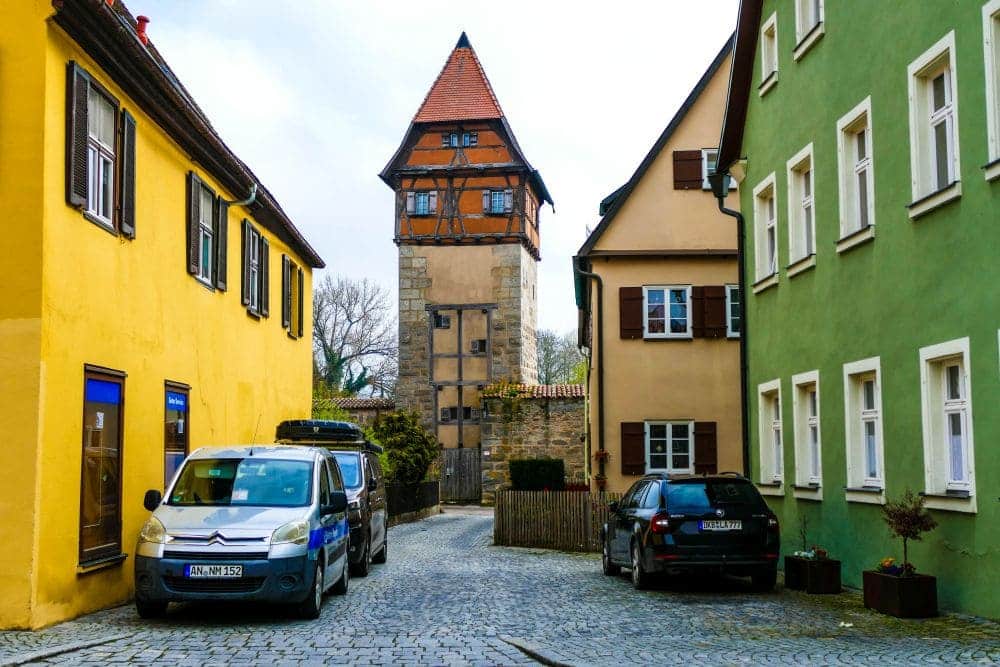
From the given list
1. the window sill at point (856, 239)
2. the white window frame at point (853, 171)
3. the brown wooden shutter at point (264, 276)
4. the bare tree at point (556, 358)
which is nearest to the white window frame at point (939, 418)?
the window sill at point (856, 239)

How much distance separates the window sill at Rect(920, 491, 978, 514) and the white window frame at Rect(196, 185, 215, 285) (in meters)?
10.1

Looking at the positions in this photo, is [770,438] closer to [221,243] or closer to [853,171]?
[853,171]

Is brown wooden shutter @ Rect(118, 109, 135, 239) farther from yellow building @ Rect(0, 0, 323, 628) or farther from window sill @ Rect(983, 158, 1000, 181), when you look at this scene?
window sill @ Rect(983, 158, 1000, 181)

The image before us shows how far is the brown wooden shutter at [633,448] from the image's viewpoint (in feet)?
94.6

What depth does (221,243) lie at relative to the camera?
19.6 m

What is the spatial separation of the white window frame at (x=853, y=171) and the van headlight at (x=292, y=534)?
289 inches

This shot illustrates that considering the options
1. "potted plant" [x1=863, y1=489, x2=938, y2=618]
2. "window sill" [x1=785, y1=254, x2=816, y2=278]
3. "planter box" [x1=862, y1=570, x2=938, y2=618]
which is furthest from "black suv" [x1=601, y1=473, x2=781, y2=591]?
"window sill" [x1=785, y1=254, x2=816, y2=278]

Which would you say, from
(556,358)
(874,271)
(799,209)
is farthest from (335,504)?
(556,358)

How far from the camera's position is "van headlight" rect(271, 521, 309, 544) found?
12531 mm

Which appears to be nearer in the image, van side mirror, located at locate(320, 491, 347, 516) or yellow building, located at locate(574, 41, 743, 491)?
van side mirror, located at locate(320, 491, 347, 516)

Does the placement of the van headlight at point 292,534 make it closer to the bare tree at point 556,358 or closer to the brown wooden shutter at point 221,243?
the brown wooden shutter at point 221,243

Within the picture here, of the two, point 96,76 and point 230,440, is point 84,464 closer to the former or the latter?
point 96,76

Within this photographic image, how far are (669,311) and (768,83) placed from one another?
10330mm

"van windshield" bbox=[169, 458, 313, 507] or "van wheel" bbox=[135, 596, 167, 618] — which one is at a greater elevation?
"van windshield" bbox=[169, 458, 313, 507]
